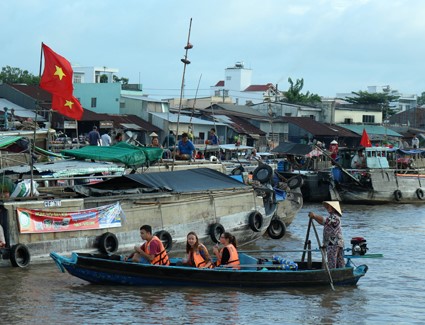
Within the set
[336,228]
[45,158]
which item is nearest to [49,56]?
[45,158]

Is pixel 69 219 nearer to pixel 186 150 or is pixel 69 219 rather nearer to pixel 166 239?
pixel 166 239

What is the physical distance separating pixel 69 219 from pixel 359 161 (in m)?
21.9

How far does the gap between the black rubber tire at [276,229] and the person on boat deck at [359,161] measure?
14.4 meters

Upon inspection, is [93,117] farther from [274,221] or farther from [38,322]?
[38,322]

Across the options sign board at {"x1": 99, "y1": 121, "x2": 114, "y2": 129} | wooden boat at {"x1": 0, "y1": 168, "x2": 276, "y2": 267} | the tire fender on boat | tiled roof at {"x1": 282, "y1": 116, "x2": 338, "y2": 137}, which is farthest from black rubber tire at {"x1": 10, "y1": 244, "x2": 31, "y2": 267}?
tiled roof at {"x1": 282, "y1": 116, "x2": 338, "y2": 137}

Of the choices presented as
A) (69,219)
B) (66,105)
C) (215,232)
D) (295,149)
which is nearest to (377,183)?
(295,149)

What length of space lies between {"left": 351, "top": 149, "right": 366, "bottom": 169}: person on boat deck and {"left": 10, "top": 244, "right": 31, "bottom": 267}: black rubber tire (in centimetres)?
2265

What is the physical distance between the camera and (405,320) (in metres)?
14.5

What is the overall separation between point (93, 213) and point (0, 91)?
1155 inches

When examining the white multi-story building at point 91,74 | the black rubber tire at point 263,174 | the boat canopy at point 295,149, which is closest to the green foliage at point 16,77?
the white multi-story building at point 91,74

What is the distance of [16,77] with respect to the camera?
216 ft

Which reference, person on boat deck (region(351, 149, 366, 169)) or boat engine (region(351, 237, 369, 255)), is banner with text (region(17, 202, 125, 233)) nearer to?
boat engine (region(351, 237, 369, 255))

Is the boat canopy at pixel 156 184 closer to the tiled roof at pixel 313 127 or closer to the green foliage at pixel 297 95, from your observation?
the tiled roof at pixel 313 127

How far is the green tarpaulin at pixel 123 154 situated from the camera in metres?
20.6
